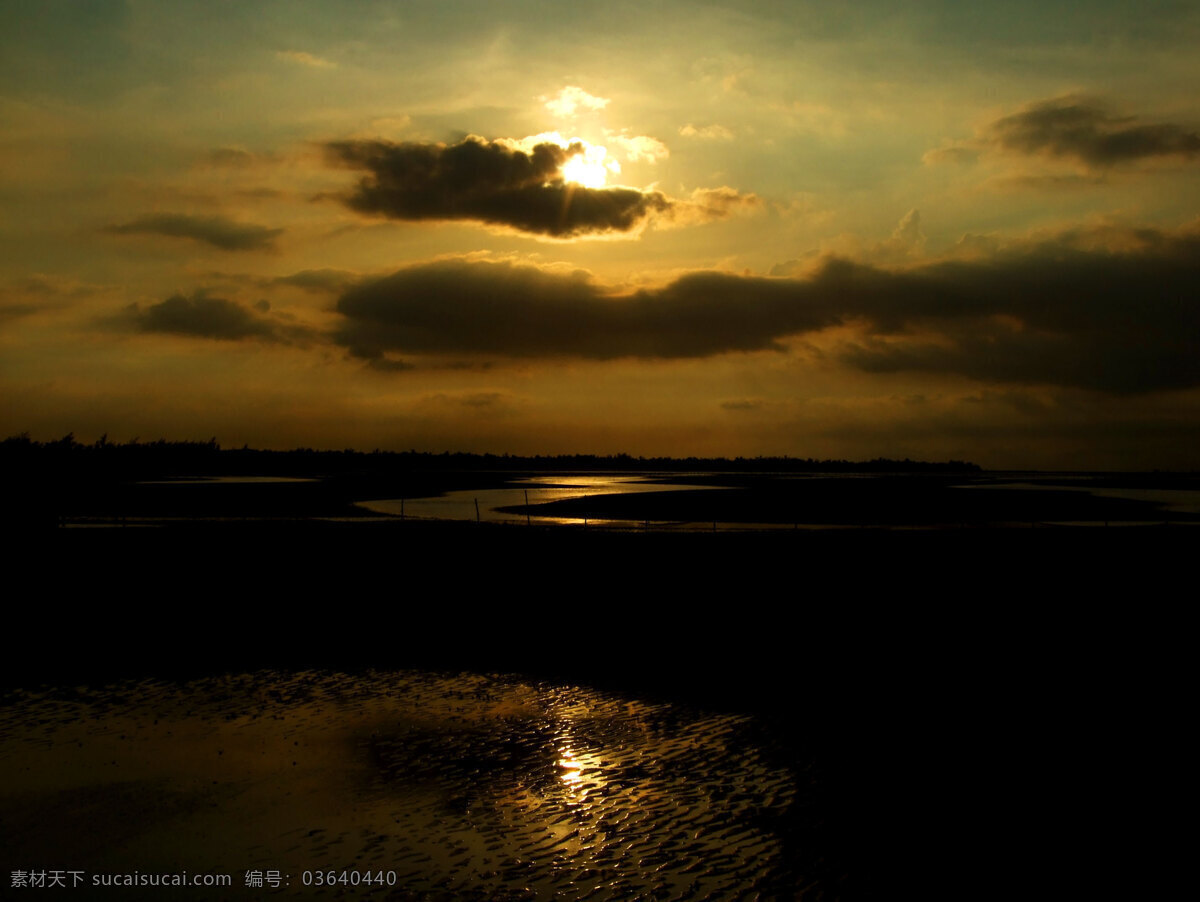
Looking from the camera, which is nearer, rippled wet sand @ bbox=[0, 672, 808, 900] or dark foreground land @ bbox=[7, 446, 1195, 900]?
Answer: rippled wet sand @ bbox=[0, 672, 808, 900]

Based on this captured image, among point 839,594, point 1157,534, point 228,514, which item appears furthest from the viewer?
point 228,514

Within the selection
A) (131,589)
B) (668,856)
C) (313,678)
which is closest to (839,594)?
(313,678)

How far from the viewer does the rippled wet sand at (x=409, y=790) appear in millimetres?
10023

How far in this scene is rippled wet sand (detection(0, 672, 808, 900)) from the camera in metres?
10.0

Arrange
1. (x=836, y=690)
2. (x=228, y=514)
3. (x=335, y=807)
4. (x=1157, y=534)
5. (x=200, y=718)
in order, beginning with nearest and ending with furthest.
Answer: (x=335, y=807) → (x=200, y=718) → (x=836, y=690) → (x=1157, y=534) → (x=228, y=514)

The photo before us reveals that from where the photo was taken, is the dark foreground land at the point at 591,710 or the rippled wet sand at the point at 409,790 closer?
the rippled wet sand at the point at 409,790

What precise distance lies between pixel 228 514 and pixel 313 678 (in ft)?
134

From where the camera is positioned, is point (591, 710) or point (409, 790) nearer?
point (409, 790)

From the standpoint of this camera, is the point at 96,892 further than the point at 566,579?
No

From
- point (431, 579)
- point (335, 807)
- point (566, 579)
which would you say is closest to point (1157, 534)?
point (566, 579)

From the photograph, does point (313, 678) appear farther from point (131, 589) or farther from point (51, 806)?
point (131, 589)

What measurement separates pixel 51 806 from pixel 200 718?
13.8 ft

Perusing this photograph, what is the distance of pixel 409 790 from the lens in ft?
40.4

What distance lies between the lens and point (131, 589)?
28.0 m
